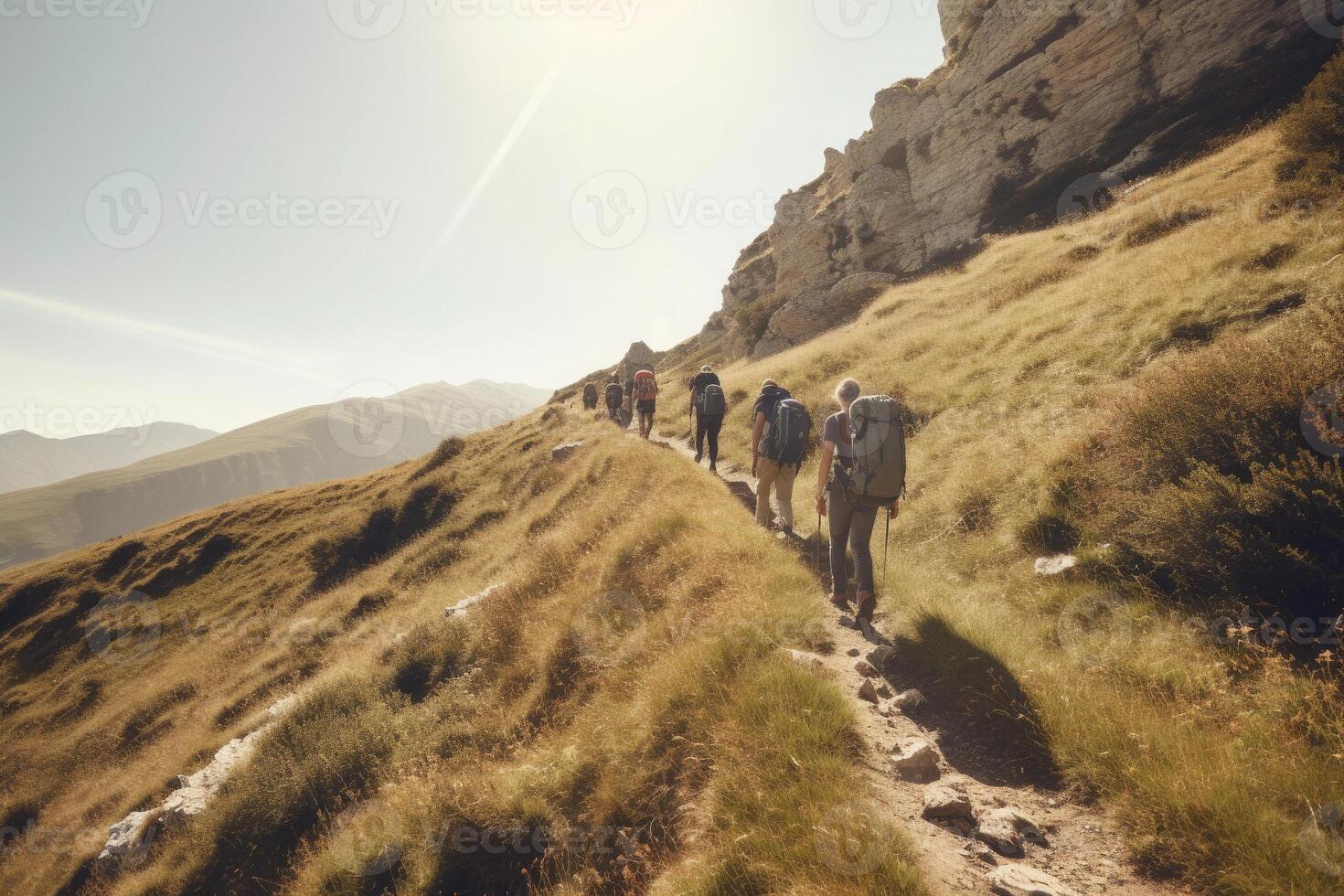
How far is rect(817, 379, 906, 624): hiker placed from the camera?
648cm

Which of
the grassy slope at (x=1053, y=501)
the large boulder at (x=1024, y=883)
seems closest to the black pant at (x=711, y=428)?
the grassy slope at (x=1053, y=501)

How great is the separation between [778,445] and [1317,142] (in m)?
16.5

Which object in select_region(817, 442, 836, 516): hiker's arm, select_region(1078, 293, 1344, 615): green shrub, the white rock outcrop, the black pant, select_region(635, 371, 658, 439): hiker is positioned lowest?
the white rock outcrop

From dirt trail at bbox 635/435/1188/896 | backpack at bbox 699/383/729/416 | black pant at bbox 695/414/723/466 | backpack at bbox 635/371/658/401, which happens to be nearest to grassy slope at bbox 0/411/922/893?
dirt trail at bbox 635/435/1188/896

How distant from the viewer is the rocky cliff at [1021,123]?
23469 millimetres

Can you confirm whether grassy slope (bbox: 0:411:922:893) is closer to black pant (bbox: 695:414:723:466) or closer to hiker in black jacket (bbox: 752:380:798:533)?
hiker in black jacket (bbox: 752:380:798:533)

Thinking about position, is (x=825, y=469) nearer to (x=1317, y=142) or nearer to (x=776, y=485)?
(x=776, y=485)

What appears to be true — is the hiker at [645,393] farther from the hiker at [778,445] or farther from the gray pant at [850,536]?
the gray pant at [850,536]

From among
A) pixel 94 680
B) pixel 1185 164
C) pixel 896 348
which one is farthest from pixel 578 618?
pixel 94 680

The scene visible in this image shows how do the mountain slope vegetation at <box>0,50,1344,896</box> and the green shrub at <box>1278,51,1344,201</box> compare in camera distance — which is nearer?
the mountain slope vegetation at <box>0,50,1344,896</box>

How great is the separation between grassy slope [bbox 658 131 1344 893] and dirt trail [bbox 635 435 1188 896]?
229 millimetres

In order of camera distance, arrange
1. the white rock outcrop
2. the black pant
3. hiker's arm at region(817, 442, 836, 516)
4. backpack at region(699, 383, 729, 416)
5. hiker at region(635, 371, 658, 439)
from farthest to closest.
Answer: hiker at region(635, 371, 658, 439) < the black pant < backpack at region(699, 383, 729, 416) < the white rock outcrop < hiker's arm at region(817, 442, 836, 516)

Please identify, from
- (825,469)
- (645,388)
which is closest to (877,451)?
(825,469)

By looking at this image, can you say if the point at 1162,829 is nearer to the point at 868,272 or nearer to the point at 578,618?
the point at 578,618
